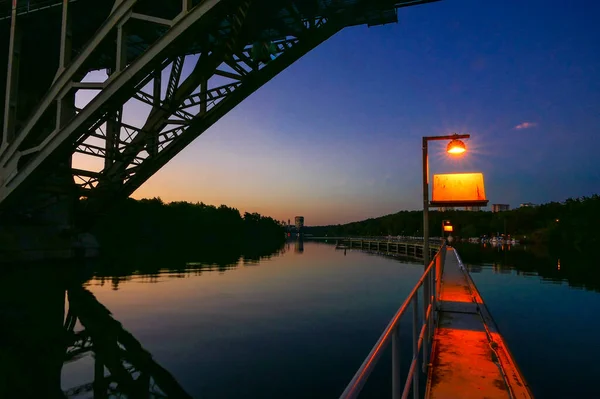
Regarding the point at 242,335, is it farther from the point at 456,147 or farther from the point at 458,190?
the point at 456,147

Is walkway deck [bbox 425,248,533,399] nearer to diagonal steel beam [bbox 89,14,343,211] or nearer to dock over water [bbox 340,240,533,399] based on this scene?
dock over water [bbox 340,240,533,399]

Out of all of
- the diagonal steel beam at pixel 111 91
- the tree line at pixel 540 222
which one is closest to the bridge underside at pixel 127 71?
the diagonal steel beam at pixel 111 91

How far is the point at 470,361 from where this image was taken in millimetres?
6391

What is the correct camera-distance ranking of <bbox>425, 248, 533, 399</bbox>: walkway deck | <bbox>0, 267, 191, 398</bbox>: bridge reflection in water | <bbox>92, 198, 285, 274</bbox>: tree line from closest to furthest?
<bbox>425, 248, 533, 399</bbox>: walkway deck
<bbox>0, 267, 191, 398</bbox>: bridge reflection in water
<bbox>92, 198, 285, 274</bbox>: tree line

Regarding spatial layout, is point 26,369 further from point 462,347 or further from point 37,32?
point 37,32

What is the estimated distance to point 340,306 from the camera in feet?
68.0

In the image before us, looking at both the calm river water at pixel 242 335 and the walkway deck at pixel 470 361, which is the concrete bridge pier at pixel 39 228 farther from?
the walkway deck at pixel 470 361

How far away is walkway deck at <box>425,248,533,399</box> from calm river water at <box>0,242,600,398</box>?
8.66ft

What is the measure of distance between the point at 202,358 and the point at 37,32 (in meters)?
21.1

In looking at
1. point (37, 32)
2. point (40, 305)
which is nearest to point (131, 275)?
point (40, 305)

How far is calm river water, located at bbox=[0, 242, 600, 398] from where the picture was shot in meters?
9.74

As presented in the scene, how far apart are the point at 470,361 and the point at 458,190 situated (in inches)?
264

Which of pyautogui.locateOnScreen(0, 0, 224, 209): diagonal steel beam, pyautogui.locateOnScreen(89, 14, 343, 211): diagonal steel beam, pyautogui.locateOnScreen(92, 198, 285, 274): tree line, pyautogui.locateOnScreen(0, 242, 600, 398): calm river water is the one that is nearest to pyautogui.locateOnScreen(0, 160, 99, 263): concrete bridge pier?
pyautogui.locateOnScreen(0, 242, 600, 398): calm river water

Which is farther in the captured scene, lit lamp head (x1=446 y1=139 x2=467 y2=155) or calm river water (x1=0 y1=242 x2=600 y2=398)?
lit lamp head (x1=446 y1=139 x2=467 y2=155)
